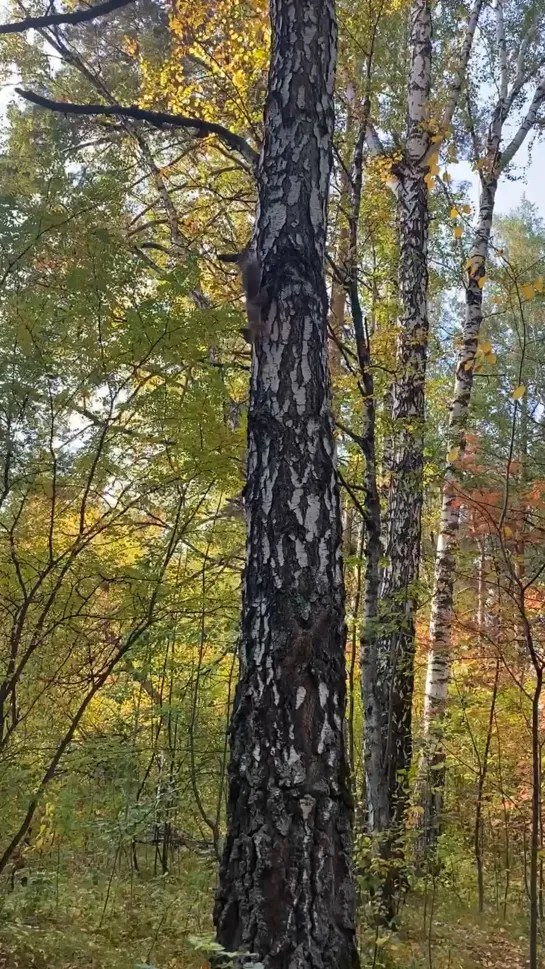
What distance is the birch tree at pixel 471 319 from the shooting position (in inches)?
194

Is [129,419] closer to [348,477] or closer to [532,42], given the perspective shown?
[348,477]

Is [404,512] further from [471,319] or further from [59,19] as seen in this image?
[59,19]

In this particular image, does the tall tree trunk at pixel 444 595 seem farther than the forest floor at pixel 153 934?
Yes

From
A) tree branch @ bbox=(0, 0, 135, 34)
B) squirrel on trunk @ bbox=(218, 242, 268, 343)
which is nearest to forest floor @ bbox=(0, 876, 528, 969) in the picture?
squirrel on trunk @ bbox=(218, 242, 268, 343)

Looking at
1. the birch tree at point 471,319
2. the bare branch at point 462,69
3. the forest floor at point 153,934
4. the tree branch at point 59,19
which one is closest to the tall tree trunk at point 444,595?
the birch tree at point 471,319

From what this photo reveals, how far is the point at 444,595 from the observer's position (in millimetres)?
5430

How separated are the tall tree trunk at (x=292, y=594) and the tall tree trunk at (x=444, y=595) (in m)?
2.44

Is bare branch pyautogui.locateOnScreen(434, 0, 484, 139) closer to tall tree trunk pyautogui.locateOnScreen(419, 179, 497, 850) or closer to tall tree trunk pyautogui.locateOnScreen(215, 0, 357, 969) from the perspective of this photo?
tall tree trunk pyautogui.locateOnScreen(419, 179, 497, 850)

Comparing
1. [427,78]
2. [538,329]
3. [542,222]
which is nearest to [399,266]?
[427,78]

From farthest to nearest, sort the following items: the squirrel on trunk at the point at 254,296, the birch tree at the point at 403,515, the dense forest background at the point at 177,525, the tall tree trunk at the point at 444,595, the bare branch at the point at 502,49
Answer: the bare branch at the point at 502,49 → the tall tree trunk at the point at 444,595 → the birch tree at the point at 403,515 → the dense forest background at the point at 177,525 → the squirrel on trunk at the point at 254,296

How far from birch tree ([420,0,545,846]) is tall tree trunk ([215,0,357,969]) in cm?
149

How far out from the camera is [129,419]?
330cm

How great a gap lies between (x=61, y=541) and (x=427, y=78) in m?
4.80

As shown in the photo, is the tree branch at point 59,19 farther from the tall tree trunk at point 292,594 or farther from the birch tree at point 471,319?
the birch tree at point 471,319
